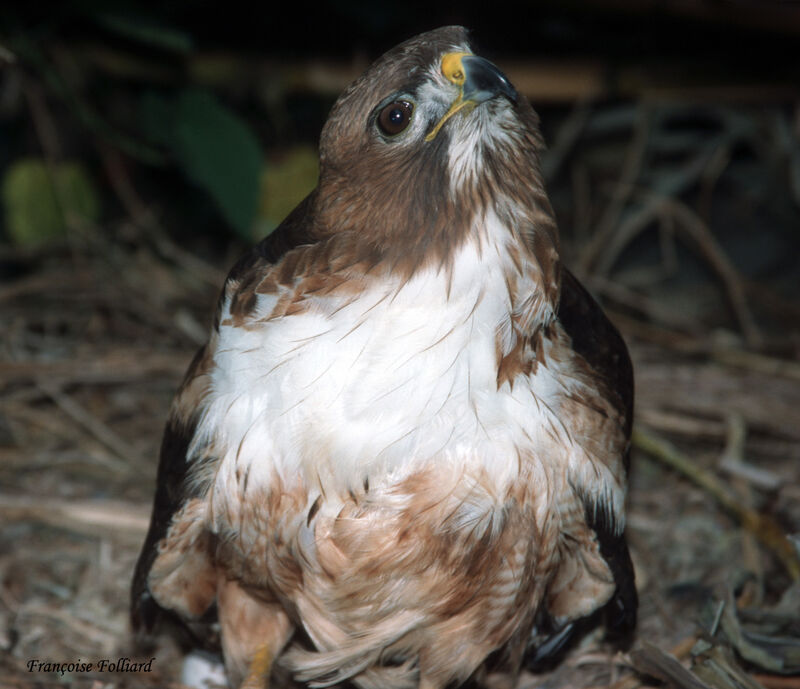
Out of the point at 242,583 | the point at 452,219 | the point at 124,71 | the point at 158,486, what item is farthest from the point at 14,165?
the point at 452,219

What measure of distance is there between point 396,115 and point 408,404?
60cm

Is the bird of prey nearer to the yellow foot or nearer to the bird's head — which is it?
the bird's head

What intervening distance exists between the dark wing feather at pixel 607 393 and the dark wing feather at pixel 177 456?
690 millimetres

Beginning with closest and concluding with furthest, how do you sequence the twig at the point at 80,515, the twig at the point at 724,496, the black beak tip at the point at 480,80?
the black beak tip at the point at 480,80 < the twig at the point at 724,496 < the twig at the point at 80,515

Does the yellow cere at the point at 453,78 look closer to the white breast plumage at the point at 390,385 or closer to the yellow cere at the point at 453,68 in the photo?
the yellow cere at the point at 453,68

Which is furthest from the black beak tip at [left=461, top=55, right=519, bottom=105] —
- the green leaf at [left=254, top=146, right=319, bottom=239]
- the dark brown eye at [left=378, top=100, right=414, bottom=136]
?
the green leaf at [left=254, top=146, right=319, bottom=239]

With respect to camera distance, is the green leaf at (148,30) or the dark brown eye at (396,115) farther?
the green leaf at (148,30)

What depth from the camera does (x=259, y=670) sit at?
2541 mm

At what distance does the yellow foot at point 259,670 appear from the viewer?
253 centimetres

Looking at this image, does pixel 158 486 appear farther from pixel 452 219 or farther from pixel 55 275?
pixel 55 275

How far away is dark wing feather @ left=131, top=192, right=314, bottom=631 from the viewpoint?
228cm

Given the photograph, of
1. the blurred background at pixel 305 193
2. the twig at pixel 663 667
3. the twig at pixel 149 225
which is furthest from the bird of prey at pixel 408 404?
the twig at pixel 149 225

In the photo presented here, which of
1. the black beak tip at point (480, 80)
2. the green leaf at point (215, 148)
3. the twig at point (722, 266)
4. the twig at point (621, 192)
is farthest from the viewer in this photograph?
the twig at point (621, 192)

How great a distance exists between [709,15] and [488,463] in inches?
124
